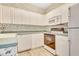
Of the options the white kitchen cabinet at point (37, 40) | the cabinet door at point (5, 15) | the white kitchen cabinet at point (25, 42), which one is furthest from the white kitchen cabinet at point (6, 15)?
the white kitchen cabinet at point (37, 40)

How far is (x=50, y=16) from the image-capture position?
50.0 inches

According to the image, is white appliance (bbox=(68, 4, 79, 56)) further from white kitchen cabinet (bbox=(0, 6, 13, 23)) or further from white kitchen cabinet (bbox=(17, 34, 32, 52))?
white kitchen cabinet (bbox=(0, 6, 13, 23))

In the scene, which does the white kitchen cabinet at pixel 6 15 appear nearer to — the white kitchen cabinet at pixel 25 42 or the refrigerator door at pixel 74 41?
the white kitchen cabinet at pixel 25 42

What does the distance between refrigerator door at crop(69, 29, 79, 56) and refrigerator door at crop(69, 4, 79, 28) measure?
0.09 metres

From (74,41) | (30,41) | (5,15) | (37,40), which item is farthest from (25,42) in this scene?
(74,41)

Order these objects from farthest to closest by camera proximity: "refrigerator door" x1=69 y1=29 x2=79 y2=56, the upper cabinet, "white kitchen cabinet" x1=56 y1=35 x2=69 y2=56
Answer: "white kitchen cabinet" x1=56 y1=35 x2=69 y2=56 → the upper cabinet → "refrigerator door" x1=69 y1=29 x2=79 y2=56

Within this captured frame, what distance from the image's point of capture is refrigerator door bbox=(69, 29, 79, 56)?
1037mm

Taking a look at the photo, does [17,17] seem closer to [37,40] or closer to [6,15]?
[6,15]

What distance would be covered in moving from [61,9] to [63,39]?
20.2 inches

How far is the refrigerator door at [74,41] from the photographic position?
40.8 inches

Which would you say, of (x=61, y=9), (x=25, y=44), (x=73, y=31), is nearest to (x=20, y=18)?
(x=25, y=44)

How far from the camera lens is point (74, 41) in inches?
43.3

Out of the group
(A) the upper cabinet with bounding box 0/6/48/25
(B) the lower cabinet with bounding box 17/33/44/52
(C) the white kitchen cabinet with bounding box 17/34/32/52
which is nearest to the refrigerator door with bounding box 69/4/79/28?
(A) the upper cabinet with bounding box 0/6/48/25

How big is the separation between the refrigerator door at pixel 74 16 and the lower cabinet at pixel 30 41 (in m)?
0.50
